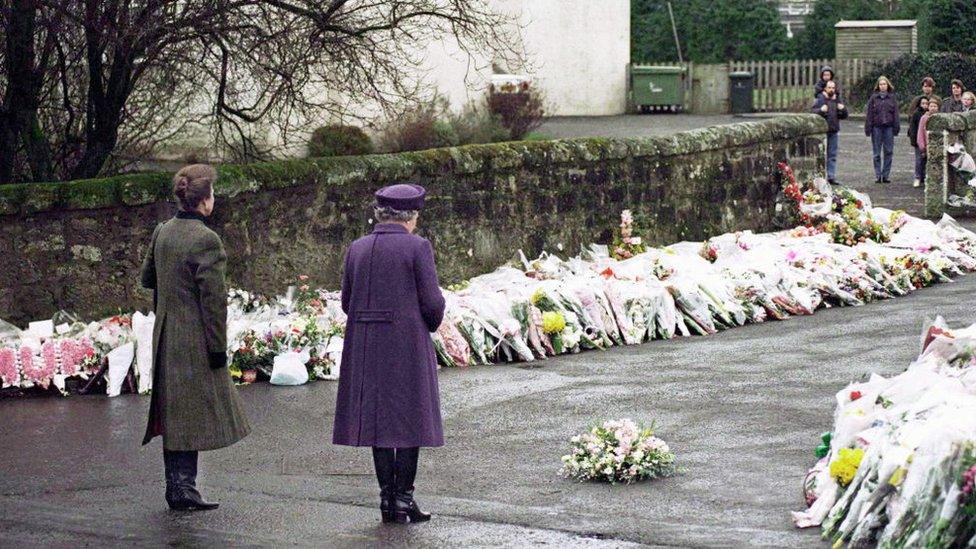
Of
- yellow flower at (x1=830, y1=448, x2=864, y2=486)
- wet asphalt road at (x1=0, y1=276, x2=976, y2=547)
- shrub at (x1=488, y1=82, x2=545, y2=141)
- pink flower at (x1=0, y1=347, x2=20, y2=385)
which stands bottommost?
wet asphalt road at (x1=0, y1=276, x2=976, y2=547)

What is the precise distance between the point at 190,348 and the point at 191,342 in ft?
0.09

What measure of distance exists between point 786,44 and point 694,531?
131ft

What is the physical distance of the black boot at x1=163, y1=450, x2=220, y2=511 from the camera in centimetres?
740

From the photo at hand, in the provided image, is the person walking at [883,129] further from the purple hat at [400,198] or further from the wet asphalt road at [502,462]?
the purple hat at [400,198]

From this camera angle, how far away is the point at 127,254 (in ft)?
37.5

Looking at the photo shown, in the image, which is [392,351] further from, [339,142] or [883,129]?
[883,129]

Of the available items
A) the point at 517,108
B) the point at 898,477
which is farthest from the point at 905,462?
the point at 517,108

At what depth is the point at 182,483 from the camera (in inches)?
293

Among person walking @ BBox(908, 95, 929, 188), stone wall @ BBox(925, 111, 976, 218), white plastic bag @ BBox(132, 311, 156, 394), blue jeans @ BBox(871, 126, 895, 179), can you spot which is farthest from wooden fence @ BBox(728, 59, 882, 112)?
white plastic bag @ BBox(132, 311, 156, 394)

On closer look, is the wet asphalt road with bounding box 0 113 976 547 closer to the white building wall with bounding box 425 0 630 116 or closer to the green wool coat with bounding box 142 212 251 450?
the green wool coat with bounding box 142 212 251 450

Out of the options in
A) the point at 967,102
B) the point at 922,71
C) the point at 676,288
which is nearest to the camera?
the point at 676,288

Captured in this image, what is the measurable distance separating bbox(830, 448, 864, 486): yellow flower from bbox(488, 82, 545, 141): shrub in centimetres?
1833

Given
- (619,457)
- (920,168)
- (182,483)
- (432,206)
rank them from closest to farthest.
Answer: (182,483), (619,457), (432,206), (920,168)

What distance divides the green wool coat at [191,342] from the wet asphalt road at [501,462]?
394 millimetres
